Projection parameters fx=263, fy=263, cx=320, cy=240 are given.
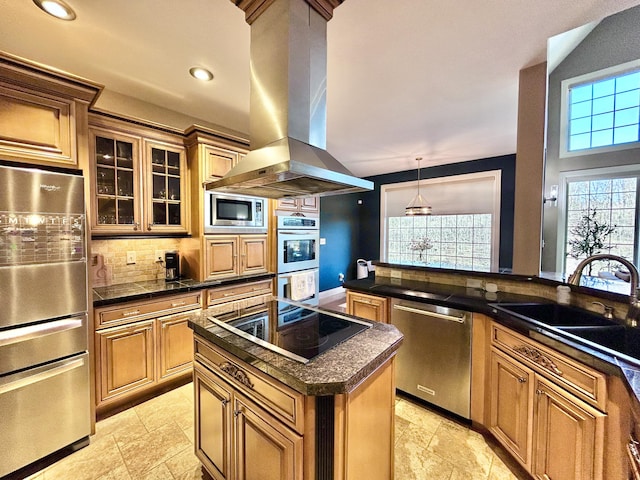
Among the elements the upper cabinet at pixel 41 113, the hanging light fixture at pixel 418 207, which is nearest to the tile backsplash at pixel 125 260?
the upper cabinet at pixel 41 113

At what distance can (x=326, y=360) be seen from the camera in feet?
3.34

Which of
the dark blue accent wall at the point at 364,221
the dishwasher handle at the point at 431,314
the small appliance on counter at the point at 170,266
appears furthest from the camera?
the dark blue accent wall at the point at 364,221

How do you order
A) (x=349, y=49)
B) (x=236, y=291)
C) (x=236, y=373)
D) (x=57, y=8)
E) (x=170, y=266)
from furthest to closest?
1. (x=236, y=291)
2. (x=170, y=266)
3. (x=349, y=49)
4. (x=57, y=8)
5. (x=236, y=373)

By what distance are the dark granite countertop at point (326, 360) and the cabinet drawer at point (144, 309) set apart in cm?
114

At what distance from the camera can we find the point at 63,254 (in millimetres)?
1669

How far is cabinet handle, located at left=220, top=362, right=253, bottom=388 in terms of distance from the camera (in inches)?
44.0

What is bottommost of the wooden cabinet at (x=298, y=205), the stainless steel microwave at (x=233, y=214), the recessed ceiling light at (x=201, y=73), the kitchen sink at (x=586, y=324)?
the kitchen sink at (x=586, y=324)

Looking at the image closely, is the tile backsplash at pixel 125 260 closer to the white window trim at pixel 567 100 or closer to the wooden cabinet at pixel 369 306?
the wooden cabinet at pixel 369 306

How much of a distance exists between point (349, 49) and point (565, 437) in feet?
8.52

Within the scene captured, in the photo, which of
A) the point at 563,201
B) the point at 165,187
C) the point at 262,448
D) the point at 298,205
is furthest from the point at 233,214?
the point at 563,201

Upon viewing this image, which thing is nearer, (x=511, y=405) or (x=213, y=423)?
(x=213, y=423)

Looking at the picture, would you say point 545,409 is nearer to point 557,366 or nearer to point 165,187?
point 557,366

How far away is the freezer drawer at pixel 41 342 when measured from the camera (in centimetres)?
150

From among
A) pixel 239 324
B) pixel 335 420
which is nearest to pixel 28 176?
pixel 239 324
